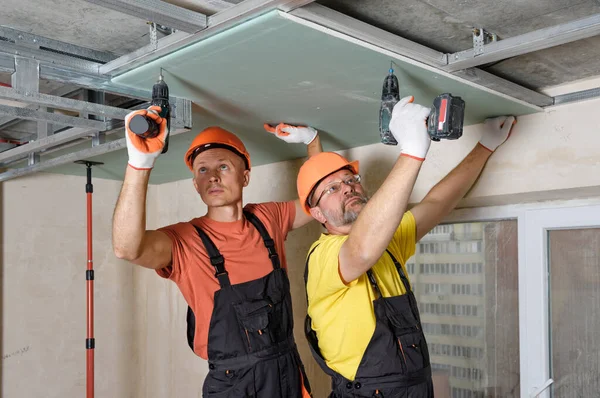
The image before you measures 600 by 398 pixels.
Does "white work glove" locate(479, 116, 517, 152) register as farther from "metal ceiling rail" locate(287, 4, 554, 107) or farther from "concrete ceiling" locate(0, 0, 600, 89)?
"concrete ceiling" locate(0, 0, 600, 89)

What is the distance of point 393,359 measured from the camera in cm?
194

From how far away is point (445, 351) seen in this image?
274cm

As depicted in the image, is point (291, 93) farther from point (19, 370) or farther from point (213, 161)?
point (19, 370)

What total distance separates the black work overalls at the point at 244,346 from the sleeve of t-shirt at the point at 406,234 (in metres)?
0.52

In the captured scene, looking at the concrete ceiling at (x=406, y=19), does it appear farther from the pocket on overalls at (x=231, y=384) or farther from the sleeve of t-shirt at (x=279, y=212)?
the pocket on overalls at (x=231, y=384)

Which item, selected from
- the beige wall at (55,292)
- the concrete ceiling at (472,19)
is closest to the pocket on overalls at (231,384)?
the concrete ceiling at (472,19)

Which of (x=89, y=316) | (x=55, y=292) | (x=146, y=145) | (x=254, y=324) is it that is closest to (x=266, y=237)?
(x=254, y=324)

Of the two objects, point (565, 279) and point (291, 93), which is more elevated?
point (291, 93)

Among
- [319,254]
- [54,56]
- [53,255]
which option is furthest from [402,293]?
[53,255]

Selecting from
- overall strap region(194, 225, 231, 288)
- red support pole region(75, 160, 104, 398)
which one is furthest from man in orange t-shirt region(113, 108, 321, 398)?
red support pole region(75, 160, 104, 398)

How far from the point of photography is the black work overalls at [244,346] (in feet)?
7.06

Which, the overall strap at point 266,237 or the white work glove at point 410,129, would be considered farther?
the overall strap at point 266,237

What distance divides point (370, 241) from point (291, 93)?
623 millimetres

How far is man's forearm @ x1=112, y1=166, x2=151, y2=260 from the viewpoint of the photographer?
1.73 m
